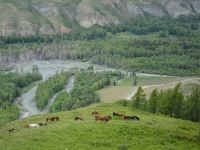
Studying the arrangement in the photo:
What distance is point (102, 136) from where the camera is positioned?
Answer: 75500mm

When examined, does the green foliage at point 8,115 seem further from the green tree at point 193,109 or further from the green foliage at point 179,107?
the green tree at point 193,109

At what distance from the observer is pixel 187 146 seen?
3078 inches

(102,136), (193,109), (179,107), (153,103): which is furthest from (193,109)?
(102,136)

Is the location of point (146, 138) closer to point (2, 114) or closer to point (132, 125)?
point (132, 125)

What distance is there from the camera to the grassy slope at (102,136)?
70.1 metres

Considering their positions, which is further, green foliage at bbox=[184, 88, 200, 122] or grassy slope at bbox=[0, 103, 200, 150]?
green foliage at bbox=[184, 88, 200, 122]

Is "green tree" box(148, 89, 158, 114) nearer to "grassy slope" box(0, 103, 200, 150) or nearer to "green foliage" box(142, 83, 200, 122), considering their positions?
"green foliage" box(142, 83, 200, 122)

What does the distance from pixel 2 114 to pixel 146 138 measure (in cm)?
12497

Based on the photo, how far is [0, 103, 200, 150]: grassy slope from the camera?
230 ft

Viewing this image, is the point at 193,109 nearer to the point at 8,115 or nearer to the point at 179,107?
the point at 179,107


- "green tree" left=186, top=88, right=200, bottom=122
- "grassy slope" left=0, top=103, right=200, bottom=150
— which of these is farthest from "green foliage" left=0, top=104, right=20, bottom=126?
"grassy slope" left=0, top=103, right=200, bottom=150

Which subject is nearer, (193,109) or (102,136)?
(102,136)

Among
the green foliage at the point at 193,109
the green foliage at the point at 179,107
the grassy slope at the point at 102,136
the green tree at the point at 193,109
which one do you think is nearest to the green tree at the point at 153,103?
the green foliage at the point at 179,107

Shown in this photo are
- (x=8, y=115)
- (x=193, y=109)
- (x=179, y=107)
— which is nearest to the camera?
(x=193, y=109)
